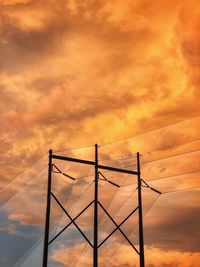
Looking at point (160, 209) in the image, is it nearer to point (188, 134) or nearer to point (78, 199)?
point (78, 199)

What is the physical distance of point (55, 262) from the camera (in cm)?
2011

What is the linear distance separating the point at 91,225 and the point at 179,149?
6475mm

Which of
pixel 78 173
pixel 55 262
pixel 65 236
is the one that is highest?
pixel 78 173

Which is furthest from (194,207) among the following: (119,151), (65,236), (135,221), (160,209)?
(65,236)

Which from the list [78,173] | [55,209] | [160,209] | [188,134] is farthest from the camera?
[160,209]

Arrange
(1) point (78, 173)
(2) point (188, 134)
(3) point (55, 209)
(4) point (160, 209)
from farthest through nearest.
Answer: (4) point (160, 209)
(1) point (78, 173)
(3) point (55, 209)
(2) point (188, 134)

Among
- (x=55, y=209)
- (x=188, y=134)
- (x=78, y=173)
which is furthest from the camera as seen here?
(x=78, y=173)

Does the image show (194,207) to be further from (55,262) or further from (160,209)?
(55,262)

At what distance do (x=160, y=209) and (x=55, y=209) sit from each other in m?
6.28

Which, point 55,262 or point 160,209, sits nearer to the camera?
point 55,262

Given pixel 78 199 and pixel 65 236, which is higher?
pixel 78 199

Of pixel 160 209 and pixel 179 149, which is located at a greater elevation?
pixel 179 149

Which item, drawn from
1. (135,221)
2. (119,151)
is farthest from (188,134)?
(135,221)

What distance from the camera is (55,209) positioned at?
65.1ft
